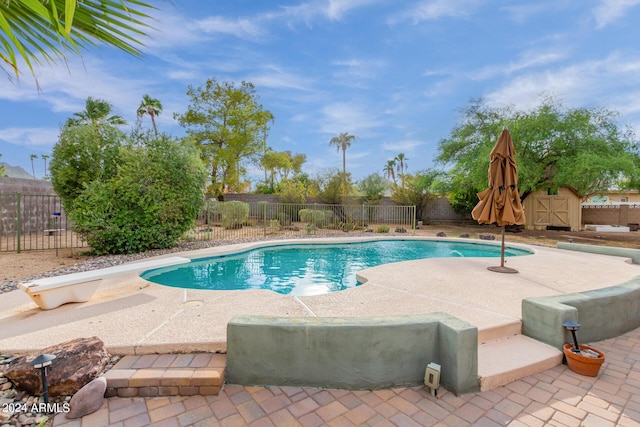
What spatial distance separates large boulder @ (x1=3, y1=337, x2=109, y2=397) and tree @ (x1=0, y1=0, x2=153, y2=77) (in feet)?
6.35

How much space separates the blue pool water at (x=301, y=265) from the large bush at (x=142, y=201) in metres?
1.78

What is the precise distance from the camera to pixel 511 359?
2473mm

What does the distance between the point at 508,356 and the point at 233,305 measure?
2.95m

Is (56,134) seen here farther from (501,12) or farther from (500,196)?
(501,12)

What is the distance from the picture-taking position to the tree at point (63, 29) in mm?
1021

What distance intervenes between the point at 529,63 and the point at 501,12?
370 centimetres

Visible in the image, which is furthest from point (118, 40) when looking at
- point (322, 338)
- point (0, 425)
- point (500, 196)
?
point (500, 196)

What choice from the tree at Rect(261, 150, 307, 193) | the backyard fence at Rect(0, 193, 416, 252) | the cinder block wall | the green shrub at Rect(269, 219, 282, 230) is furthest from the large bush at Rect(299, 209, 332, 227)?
the cinder block wall

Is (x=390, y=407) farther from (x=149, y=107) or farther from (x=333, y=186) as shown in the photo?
(x=149, y=107)

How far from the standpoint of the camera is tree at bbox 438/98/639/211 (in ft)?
36.8

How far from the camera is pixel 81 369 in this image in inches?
80.1

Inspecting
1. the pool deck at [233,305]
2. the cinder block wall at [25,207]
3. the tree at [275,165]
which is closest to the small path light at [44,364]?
the pool deck at [233,305]

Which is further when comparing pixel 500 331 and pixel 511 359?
pixel 500 331

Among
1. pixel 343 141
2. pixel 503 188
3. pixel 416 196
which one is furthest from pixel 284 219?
pixel 343 141
